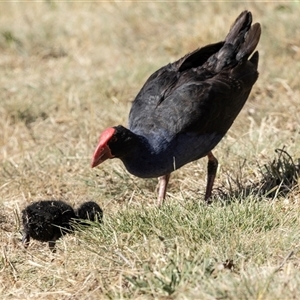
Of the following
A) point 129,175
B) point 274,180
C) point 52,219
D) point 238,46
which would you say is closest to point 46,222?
point 52,219

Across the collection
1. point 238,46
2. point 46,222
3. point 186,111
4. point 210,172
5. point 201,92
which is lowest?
point 46,222

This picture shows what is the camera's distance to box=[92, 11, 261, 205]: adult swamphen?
5.50 meters

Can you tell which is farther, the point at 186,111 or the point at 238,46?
the point at 238,46

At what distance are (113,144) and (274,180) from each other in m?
1.30

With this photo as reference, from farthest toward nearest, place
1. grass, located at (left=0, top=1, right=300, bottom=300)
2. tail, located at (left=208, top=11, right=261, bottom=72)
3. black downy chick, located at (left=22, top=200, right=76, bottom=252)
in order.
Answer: tail, located at (left=208, top=11, right=261, bottom=72)
black downy chick, located at (left=22, top=200, right=76, bottom=252)
grass, located at (left=0, top=1, right=300, bottom=300)

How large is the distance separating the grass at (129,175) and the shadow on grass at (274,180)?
0.01 meters

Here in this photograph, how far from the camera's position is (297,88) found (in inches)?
313

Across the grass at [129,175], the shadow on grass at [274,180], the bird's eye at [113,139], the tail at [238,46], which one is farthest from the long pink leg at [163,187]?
the tail at [238,46]

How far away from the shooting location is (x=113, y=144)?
17.6ft

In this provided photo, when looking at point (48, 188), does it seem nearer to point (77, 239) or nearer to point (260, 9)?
point (77, 239)

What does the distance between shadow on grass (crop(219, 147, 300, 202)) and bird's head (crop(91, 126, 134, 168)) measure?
79 centimetres

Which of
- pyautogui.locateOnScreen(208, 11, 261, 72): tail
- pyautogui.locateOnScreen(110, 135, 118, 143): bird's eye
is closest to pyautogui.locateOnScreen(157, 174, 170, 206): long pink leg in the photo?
pyautogui.locateOnScreen(110, 135, 118, 143): bird's eye

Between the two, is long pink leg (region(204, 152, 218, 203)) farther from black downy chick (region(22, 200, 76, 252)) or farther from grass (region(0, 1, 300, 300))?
black downy chick (region(22, 200, 76, 252))

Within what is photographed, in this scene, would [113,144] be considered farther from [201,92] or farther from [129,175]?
[129,175]
